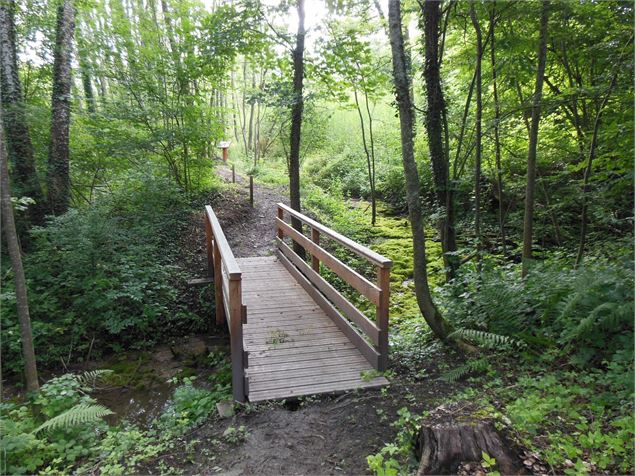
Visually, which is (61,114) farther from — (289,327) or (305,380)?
(305,380)

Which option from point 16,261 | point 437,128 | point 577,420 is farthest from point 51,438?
point 437,128

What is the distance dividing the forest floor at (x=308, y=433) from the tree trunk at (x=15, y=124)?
19.9 ft

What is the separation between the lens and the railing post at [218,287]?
627cm

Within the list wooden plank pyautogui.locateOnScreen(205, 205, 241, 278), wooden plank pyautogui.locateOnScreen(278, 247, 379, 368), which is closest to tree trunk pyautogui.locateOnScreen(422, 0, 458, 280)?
wooden plank pyautogui.locateOnScreen(278, 247, 379, 368)

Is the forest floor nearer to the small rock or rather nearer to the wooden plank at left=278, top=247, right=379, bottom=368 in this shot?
the small rock

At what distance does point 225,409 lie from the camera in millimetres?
3562

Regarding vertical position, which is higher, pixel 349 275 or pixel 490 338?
pixel 349 275

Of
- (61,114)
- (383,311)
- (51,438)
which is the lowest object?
(51,438)

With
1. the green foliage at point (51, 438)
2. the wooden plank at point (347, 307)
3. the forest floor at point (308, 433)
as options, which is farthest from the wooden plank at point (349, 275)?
the green foliage at point (51, 438)

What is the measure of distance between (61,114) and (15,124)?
798mm

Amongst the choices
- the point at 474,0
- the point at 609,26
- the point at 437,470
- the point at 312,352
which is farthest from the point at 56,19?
the point at 437,470

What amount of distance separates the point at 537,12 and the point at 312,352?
4.65 meters

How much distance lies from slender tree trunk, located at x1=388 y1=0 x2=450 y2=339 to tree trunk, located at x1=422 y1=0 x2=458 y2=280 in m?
1.38

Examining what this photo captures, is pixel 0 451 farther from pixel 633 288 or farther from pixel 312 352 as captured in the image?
pixel 633 288
